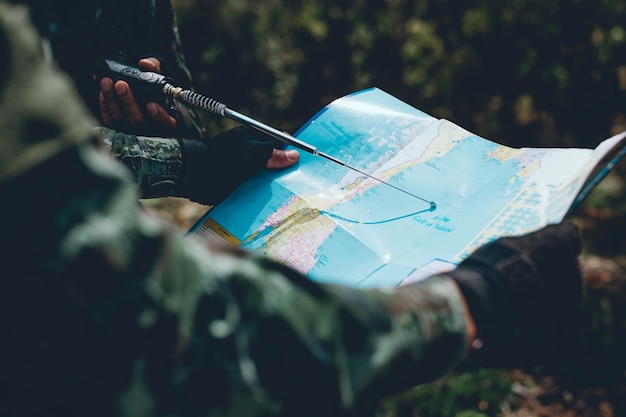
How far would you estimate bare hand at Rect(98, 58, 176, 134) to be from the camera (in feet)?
4.78

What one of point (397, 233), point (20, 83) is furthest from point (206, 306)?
point (397, 233)

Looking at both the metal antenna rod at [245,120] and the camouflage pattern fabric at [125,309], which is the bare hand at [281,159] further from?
the camouflage pattern fabric at [125,309]

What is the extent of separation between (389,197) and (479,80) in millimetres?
2497

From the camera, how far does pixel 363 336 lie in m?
0.71

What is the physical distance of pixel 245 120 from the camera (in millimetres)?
1350

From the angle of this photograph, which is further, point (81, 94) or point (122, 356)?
point (81, 94)

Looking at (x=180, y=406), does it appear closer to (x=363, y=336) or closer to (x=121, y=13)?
(x=363, y=336)

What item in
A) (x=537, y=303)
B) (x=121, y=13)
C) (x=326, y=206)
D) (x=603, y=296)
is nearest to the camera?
(x=537, y=303)

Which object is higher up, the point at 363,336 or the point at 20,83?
the point at 20,83

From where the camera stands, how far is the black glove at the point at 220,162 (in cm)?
148

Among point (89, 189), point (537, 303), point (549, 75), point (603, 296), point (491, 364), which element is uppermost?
point (89, 189)

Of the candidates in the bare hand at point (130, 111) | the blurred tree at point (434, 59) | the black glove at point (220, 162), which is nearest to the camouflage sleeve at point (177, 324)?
the black glove at point (220, 162)

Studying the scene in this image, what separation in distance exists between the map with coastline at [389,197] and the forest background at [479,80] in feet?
3.82

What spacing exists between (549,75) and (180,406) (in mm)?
3202
